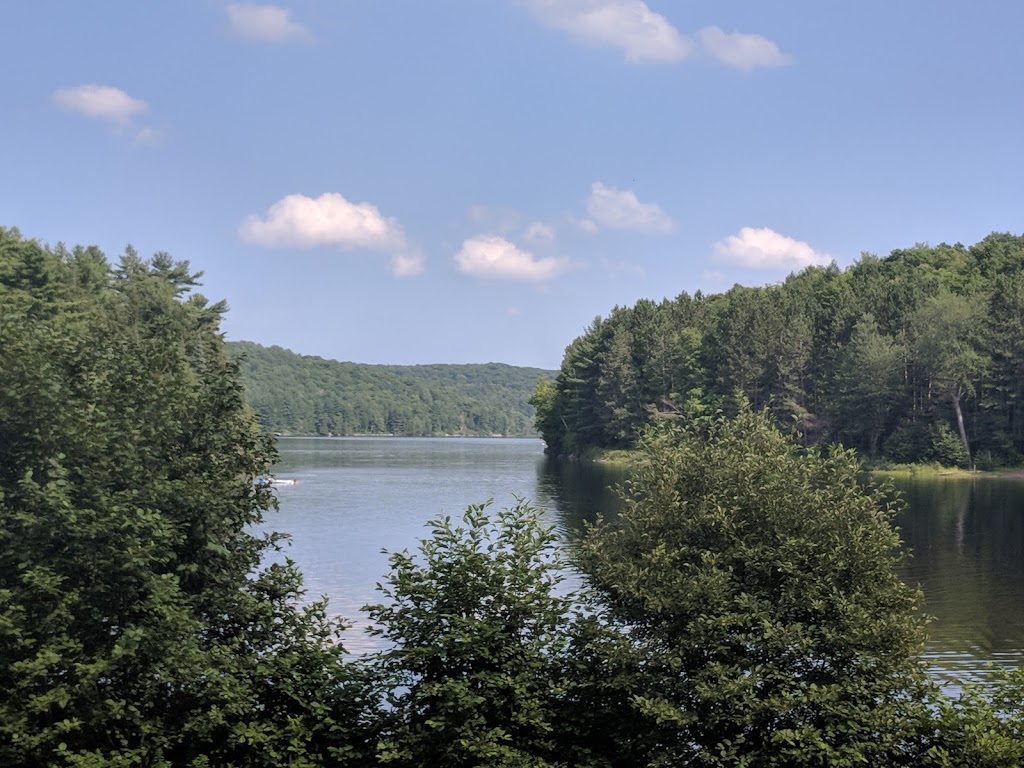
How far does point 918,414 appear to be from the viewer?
9112 cm

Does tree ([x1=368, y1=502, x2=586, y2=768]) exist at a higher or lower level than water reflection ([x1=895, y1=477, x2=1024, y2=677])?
higher

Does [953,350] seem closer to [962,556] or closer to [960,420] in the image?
[960,420]

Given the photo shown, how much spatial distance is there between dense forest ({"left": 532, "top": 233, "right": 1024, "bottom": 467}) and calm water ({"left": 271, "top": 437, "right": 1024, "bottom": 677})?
1069 cm

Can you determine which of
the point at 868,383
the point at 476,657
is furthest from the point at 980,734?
the point at 868,383

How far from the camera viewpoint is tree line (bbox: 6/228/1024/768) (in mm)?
10945

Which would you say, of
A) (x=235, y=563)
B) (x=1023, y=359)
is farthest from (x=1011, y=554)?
(x=1023, y=359)

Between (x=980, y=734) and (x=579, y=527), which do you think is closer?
(x=980, y=734)

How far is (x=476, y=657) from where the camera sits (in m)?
11.8

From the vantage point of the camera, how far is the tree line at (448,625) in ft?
35.9

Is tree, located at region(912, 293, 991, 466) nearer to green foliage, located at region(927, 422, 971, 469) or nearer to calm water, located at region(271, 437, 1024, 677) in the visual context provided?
green foliage, located at region(927, 422, 971, 469)

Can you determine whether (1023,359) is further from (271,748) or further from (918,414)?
(271,748)

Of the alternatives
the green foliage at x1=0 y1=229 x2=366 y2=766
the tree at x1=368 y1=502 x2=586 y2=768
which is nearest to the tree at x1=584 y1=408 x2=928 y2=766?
the tree at x1=368 y1=502 x2=586 y2=768

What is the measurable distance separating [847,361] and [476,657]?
88659 mm

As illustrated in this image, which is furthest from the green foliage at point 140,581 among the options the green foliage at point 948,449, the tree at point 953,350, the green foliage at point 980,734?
the tree at point 953,350
